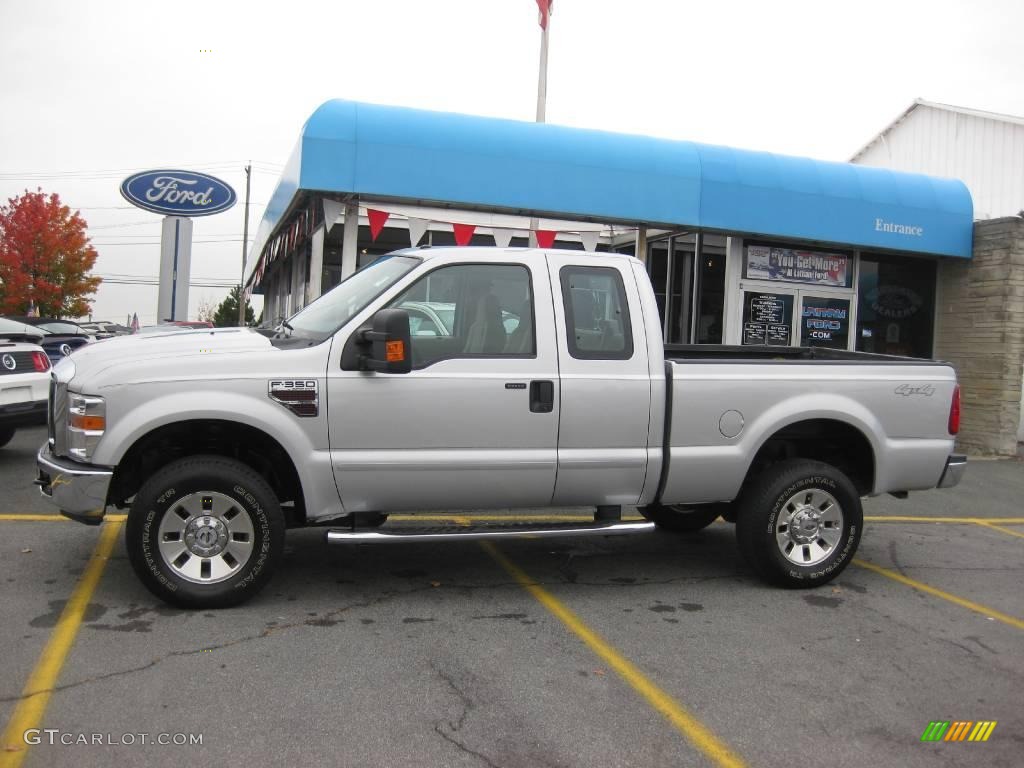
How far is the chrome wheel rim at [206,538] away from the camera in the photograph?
15.6 ft

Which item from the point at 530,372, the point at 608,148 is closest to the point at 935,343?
the point at 608,148

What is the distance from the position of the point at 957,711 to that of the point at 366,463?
3.13m

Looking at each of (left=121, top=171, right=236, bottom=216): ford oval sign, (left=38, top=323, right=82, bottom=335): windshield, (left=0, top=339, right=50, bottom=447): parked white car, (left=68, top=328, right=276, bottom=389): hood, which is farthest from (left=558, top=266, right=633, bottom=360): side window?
(left=121, top=171, right=236, bottom=216): ford oval sign

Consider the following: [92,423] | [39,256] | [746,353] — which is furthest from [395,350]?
[39,256]

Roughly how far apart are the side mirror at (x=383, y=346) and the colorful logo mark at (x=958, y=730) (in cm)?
304

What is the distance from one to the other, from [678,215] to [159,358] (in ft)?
26.8

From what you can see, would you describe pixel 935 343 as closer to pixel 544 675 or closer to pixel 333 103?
pixel 333 103

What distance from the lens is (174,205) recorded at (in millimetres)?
22484

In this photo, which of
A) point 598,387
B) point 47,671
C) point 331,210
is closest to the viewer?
point 47,671

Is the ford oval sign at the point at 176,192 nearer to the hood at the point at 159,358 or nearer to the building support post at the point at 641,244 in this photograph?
the building support post at the point at 641,244

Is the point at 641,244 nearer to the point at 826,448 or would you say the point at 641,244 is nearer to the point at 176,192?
the point at 826,448

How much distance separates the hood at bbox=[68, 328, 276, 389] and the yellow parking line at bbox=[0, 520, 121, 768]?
1.22m

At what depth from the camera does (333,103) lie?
10.1 metres

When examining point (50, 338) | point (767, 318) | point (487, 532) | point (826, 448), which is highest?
point (767, 318)
